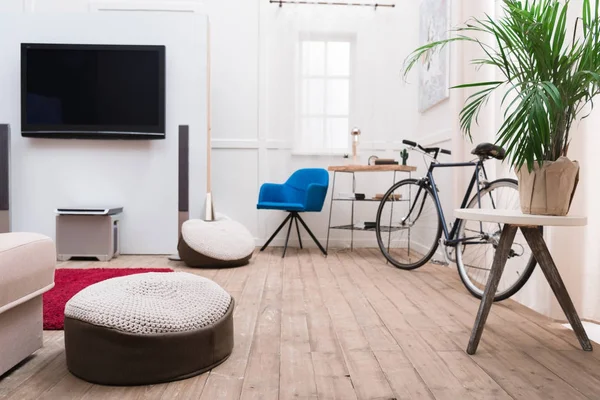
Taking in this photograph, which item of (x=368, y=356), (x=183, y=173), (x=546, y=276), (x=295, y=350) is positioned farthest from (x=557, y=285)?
(x=183, y=173)

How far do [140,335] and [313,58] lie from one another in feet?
12.2

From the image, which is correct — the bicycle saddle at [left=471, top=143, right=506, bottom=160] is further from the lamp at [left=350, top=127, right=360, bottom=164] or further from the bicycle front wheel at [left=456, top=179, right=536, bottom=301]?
the lamp at [left=350, top=127, right=360, bottom=164]

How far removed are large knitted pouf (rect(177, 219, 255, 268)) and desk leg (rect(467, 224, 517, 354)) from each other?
2096mm

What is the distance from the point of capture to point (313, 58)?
4605 mm

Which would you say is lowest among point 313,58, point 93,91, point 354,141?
point 354,141

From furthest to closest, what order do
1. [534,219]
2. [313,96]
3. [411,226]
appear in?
1. [313,96]
2. [411,226]
3. [534,219]

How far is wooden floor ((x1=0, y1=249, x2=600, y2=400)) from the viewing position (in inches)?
54.2

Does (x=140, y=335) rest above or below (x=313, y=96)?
below

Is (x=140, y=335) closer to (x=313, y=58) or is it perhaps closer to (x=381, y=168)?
(x=381, y=168)

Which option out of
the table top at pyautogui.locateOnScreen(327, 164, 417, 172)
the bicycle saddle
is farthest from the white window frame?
the bicycle saddle

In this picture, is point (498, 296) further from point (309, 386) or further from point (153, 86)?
point (153, 86)

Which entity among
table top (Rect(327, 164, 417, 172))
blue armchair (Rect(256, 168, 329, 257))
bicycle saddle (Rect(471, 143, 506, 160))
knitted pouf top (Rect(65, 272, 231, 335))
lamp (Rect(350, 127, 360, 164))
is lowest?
knitted pouf top (Rect(65, 272, 231, 335))

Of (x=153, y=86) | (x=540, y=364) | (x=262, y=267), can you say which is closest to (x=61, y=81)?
(x=153, y=86)

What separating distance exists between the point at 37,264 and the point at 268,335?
2.88 ft
